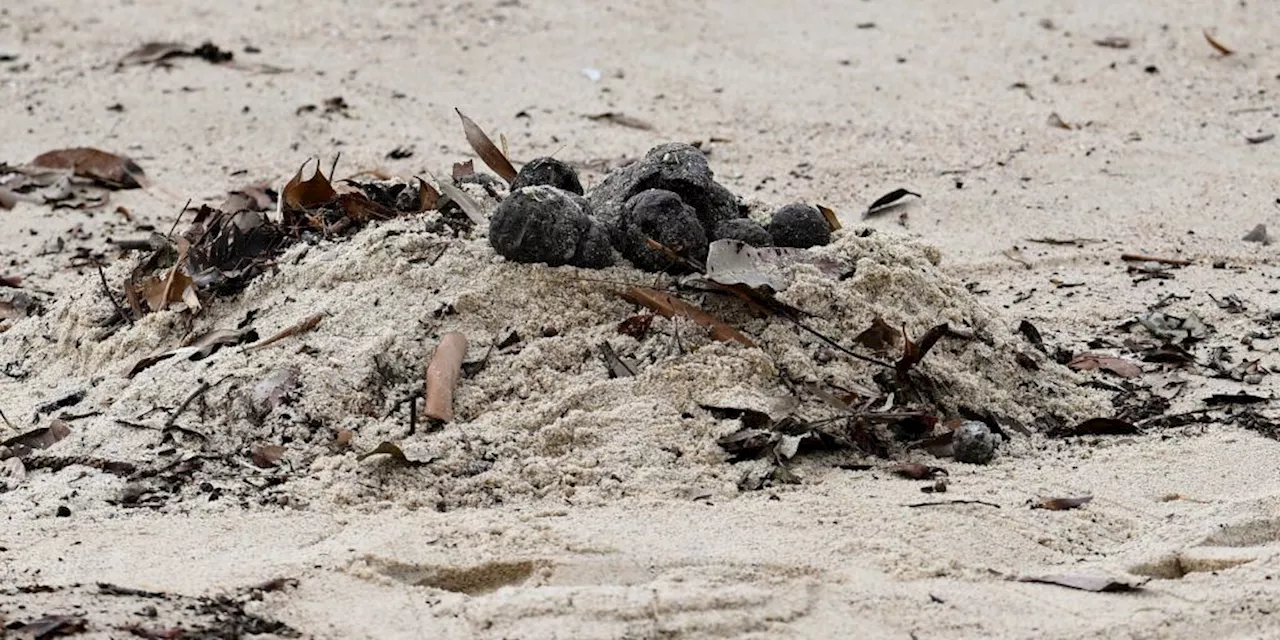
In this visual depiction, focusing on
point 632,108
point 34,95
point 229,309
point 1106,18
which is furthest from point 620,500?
point 1106,18

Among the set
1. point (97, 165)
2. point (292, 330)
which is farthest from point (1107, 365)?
point (97, 165)

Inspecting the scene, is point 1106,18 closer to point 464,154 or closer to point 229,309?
point 464,154

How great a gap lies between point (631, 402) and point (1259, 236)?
2934 millimetres

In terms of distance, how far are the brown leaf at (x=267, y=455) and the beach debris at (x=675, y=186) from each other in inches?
40.7

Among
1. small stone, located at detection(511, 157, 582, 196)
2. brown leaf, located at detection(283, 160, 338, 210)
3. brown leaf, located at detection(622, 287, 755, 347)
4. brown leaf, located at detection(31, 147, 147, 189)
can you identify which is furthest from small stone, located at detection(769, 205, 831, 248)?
brown leaf, located at detection(31, 147, 147, 189)

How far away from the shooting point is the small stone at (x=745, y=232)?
4074 mm

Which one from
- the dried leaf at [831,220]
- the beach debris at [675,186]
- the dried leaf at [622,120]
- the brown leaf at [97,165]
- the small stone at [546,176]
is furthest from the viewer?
the dried leaf at [622,120]

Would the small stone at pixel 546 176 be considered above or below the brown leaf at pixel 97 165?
above

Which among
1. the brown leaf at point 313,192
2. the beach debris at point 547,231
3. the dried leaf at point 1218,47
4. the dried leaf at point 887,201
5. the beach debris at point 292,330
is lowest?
the dried leaf at point 887,201

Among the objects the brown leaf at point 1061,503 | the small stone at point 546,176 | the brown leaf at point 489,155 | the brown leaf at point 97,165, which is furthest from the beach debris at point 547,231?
the brown leaf at point 97,165

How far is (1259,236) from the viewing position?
5570mm

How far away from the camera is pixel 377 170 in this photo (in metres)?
6.20

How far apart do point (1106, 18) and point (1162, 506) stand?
4.92m

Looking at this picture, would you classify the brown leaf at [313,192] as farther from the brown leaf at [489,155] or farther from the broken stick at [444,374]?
the broken stick at [444,374]
